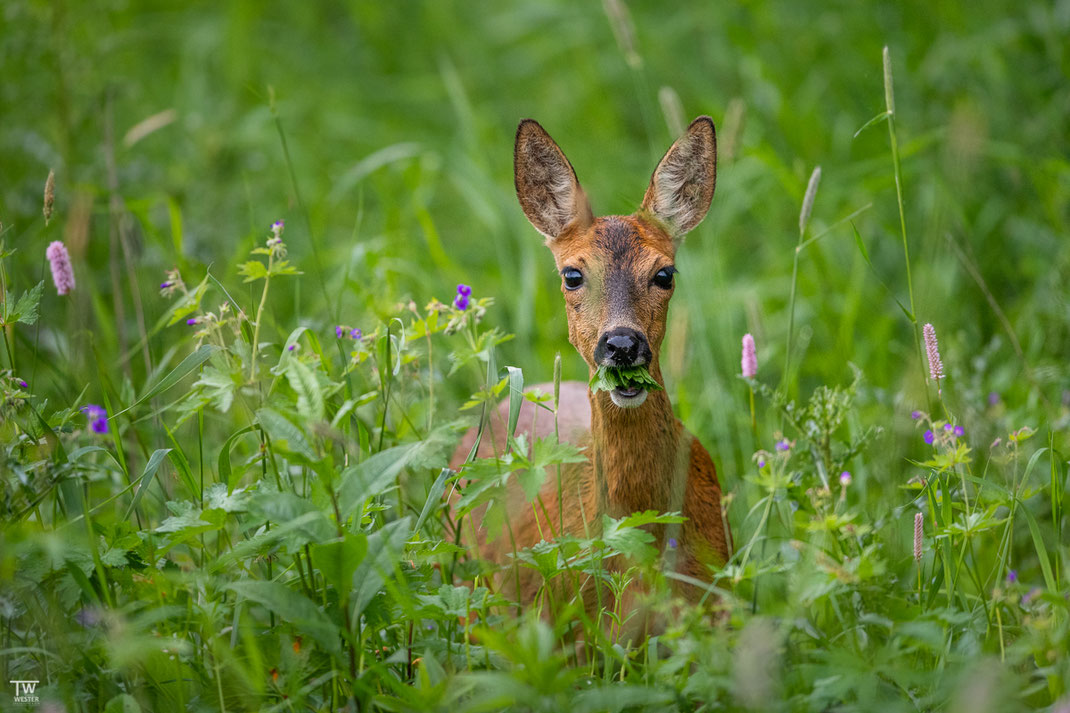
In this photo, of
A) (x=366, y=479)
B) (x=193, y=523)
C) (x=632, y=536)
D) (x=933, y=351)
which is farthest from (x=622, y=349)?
(x=193, y=523)

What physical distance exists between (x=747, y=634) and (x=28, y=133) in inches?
180

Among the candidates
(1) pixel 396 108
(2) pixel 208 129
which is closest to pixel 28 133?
(2) pixel 208 129

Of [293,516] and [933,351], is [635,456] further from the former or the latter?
[293,516]

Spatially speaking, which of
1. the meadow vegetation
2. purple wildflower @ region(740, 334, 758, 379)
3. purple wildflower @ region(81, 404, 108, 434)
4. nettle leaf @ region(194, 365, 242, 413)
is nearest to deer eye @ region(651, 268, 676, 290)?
the meadow vegetation

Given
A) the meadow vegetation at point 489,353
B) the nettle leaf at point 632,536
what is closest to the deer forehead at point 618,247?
the meadow vegetation at point 489,353

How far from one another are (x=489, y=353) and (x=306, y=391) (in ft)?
1.68

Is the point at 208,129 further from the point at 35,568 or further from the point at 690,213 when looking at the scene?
the point at 35,568

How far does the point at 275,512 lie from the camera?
207 cm

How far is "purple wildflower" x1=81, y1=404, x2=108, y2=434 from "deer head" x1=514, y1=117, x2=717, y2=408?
125 cm

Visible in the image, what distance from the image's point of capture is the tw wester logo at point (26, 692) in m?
2.17

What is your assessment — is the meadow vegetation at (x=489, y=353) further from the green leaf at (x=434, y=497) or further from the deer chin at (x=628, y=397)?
the deer chin at (x=628, y=397)

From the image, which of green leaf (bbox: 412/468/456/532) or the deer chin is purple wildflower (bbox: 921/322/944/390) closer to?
the deer chin

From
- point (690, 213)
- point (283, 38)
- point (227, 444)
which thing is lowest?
point (227, 444)

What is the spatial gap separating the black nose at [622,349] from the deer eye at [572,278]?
31 cm
